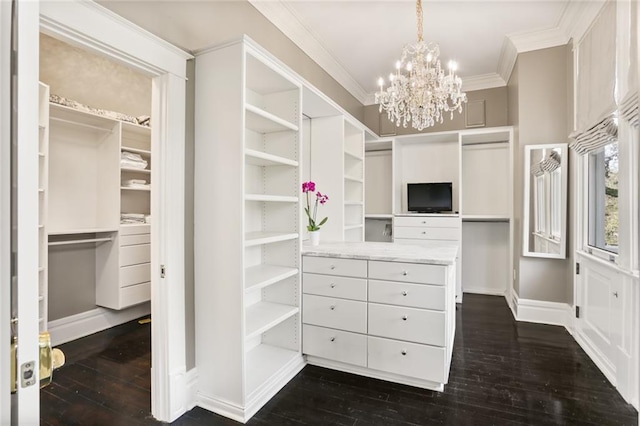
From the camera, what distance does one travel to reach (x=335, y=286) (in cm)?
253

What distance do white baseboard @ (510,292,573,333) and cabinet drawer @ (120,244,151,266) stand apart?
4157mm

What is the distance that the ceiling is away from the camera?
3.00 m

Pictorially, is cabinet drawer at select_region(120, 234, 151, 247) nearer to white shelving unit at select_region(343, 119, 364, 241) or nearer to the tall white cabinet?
the tall white cabinet

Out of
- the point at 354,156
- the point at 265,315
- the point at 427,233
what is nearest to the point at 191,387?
the point at 265,315

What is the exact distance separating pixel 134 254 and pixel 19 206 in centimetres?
327

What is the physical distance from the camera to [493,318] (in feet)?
12.3

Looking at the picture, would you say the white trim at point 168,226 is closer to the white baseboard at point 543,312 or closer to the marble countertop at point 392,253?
the marble countertop at point 392,253

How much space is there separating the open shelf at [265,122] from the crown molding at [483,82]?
11.1ft

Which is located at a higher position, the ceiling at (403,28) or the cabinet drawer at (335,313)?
the ceiling at (403,28)

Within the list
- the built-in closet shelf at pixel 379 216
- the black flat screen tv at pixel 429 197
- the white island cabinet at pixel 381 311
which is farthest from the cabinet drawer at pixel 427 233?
the white island cabinet at pixel 381 311

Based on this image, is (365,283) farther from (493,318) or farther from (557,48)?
(557,48)

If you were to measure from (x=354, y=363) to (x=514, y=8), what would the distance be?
349 cm

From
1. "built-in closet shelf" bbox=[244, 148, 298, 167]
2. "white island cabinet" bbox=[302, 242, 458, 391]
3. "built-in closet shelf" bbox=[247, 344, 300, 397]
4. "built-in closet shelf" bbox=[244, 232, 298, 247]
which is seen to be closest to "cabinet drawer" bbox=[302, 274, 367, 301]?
"white island cabinet" bbox=[302, 242, 458, 391]

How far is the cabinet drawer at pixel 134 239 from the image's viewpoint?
3337 mm
